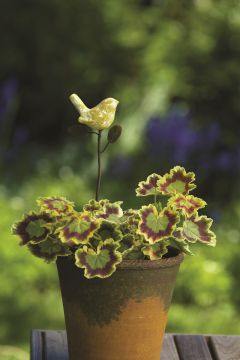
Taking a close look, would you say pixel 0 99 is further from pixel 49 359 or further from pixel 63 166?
pixel 49 359

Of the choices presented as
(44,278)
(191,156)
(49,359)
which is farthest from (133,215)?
(191,156)

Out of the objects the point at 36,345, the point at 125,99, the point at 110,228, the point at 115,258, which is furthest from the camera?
the point at 125,99

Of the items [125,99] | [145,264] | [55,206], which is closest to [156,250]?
[145,264]

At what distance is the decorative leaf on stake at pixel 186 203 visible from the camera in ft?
6.72

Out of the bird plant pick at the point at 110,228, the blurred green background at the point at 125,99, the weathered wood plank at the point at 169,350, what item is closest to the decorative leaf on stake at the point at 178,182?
the bird plant pick at the point at 110,228

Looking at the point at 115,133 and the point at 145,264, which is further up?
the point at 115,133

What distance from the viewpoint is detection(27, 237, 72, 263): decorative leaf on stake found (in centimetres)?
203

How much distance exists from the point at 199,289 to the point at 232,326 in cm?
32

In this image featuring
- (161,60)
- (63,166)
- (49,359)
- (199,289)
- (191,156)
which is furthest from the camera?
(161,60)

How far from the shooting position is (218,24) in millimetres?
6352

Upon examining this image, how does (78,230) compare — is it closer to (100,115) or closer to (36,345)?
(100,115)

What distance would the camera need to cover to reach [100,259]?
6.45 ft

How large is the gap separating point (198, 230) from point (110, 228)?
0.64 feet

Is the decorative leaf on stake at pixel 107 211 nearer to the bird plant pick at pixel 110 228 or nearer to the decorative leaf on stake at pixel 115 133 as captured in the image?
the bird plant pick at pixel 110 228
